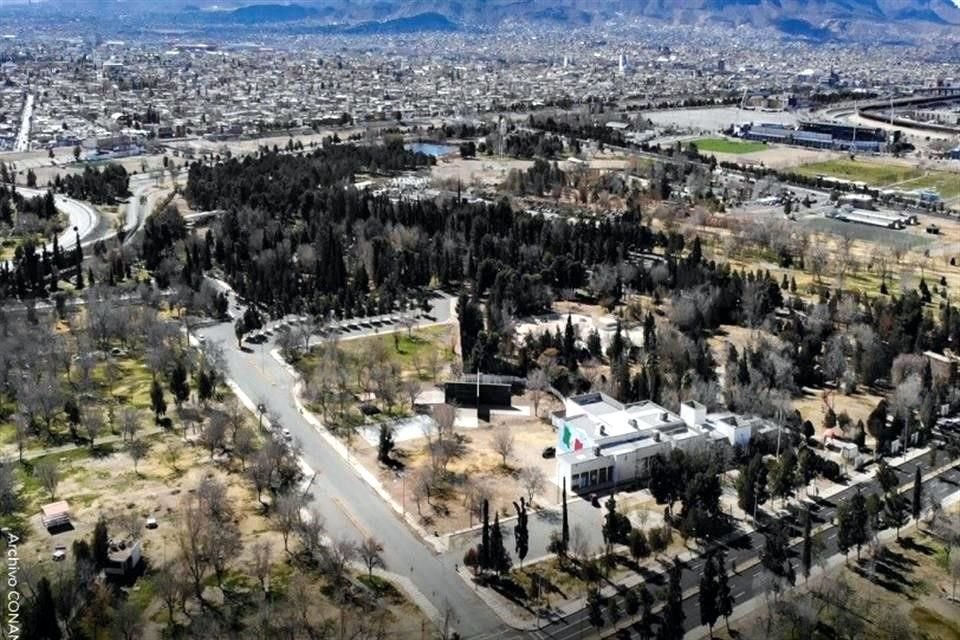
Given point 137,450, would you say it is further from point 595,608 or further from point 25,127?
point 25,127

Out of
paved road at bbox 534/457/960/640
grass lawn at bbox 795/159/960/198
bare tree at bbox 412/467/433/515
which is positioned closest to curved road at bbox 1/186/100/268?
bare tree at bbox 412/467/433/515

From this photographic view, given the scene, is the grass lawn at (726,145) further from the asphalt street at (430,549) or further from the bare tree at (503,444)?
the bare tree at (503,444)

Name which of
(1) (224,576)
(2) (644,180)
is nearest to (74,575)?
(1) (224,576)

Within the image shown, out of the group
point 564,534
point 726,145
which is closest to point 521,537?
point 564,534

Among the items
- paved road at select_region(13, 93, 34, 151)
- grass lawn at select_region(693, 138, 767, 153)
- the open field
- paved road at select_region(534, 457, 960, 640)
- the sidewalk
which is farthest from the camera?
grass lawn at select_region(693, 138, 767, 153)

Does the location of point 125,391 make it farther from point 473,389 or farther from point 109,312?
point 473,389

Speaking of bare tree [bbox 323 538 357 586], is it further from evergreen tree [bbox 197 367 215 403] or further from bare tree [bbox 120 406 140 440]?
evergreen tree [bbox 197 367 215 403]
